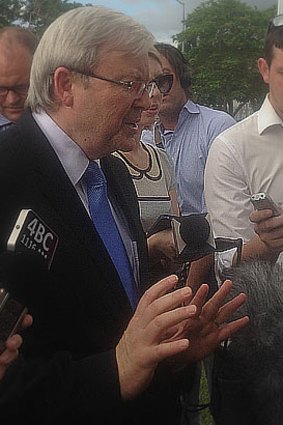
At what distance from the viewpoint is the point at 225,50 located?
39906 mm

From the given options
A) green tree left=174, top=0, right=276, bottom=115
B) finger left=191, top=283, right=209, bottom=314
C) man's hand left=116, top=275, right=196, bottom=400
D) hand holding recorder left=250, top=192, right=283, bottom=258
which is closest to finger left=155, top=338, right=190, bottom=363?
man's hand left=116, top=275, right=196, bottom=400

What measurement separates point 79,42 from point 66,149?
25cm

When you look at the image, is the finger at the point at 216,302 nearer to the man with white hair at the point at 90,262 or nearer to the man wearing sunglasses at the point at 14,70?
the man with white hair at the point at 90,262

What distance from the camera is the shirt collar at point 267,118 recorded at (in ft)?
7.38

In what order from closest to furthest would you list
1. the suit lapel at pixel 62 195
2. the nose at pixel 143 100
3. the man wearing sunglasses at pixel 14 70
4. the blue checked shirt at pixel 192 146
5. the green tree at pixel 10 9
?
the suit lapel at pixel 62 195
the nose at pixel 143 100
the man wearing sunglasses at pixel 14 70
the blue checked shirt at pixel 192 146
the green tree at pixel 10 9

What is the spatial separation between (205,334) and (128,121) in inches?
22.8

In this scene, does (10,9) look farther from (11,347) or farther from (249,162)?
(11,347)

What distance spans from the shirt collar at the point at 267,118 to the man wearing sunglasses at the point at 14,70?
0.94 metres

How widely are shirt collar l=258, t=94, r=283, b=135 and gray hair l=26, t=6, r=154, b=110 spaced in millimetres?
761

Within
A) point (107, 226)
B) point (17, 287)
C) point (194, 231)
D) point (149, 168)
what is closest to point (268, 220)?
point (194, 231)

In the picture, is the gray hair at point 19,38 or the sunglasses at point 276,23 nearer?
the sunglasses at point 276,23

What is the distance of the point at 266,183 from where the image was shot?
223 cm

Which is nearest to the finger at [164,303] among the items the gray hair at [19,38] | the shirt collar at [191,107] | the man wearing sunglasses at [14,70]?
the man wearing sunglasses at [14,70]

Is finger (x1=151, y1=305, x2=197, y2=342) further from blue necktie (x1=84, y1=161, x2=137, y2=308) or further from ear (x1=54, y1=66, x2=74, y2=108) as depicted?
ear (x1=54, y1=66, x2=74, y2=108)
